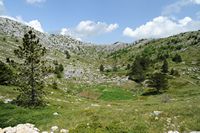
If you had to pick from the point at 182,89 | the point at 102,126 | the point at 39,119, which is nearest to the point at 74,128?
the point at 102,126

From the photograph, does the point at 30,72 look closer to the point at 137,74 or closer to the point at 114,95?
the point at 114,95

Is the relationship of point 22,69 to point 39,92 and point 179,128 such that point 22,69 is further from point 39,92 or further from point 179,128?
point 179,128

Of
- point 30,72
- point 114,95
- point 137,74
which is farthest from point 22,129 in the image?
point 137,74

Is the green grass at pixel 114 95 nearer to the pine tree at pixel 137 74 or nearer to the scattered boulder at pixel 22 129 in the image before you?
the pine tree at pixel 137 74

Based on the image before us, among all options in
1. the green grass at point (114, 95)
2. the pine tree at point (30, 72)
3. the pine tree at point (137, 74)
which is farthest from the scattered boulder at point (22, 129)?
the pine tree at point (137, 74)

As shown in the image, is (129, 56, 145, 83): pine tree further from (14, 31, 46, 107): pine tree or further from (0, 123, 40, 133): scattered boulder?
(0, 123, 40, 133): scattered boulder

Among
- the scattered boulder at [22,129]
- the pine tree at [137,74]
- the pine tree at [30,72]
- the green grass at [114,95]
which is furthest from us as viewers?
the pine tree at [137,74]

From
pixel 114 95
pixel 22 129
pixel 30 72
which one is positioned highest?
pixel 30 72

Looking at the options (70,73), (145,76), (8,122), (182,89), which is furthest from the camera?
(70,73)

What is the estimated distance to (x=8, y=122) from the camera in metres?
32.4

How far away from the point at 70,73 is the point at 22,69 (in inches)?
2579

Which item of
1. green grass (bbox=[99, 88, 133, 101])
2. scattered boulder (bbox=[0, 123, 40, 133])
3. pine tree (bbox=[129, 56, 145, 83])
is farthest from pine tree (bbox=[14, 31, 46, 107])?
pine tree (bbox=[129, 56, 145, 83])

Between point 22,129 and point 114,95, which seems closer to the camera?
point 22,129

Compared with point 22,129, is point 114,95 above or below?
below
